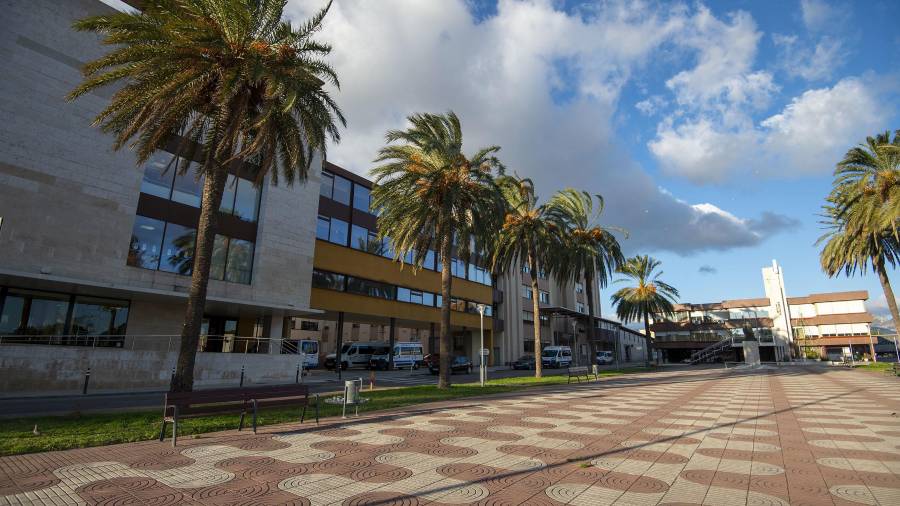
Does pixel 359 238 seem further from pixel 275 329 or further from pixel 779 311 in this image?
pixel 779 311

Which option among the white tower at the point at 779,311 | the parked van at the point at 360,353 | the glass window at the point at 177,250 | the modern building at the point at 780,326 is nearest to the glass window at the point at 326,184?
the glass window at the point at 177,250

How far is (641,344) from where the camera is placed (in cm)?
10331

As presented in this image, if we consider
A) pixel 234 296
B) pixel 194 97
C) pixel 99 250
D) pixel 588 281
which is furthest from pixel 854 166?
pixel 99 250

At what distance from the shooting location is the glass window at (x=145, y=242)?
2242cm

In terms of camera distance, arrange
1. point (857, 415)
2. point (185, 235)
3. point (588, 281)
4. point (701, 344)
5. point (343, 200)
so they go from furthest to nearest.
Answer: point (701, 344) → point (588, 281) → point (343, 200) → point (185, 235) → point (857, 415)

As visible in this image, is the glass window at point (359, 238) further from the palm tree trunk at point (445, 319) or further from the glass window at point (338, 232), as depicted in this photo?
the palm tree trunk at point (445, 319)

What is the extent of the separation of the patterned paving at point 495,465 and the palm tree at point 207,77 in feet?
20.4

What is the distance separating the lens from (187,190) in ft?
82.4

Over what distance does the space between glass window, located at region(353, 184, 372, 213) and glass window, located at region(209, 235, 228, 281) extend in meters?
13.4

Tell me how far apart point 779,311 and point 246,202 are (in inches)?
3326

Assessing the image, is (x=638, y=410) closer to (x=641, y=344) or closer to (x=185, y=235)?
(x=185, y=235)

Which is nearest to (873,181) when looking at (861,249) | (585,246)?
(861,249)

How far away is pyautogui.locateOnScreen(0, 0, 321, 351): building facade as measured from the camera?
19.0 meters

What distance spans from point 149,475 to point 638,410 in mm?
12717
